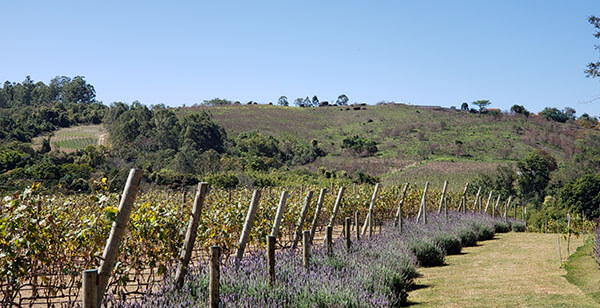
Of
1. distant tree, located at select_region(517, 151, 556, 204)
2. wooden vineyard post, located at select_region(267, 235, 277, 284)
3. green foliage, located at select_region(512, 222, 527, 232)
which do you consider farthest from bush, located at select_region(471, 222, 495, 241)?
Result: distant tree, located at select_region(517, 151, 556, 204)

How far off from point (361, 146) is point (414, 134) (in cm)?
1228

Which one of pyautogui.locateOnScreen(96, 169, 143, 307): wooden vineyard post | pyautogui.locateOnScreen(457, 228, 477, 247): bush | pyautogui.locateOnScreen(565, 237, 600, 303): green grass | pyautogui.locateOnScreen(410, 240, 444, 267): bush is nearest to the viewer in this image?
pyautogui.locateOnScreen(96, 169, 143, 307): wooden vineyard post

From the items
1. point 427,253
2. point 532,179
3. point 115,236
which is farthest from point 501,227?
point 532,179

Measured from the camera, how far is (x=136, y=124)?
186 feet

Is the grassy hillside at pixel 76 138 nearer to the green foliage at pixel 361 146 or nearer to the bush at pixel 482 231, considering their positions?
the green foliage at pixel 361 146

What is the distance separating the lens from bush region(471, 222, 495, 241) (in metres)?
14.9

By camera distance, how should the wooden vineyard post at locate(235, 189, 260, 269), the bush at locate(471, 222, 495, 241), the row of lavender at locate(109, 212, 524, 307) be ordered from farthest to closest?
the bush at locate(471, 222, 495, 241)
the wooden vineyard post at locate(235, 189, 260, 269)
the row of lavender at locate(109, 212, 524, 307)

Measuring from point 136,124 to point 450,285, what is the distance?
5278 centimetres

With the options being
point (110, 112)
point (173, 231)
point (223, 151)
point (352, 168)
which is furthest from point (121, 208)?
point (110, 112)

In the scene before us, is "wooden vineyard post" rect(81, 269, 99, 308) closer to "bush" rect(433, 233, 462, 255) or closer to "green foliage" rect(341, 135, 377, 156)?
"bush" rect(433, 233, 462, 255)

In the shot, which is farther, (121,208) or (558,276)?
(558,276)

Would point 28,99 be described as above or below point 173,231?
above

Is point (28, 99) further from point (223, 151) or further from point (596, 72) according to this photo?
point (596, 72)

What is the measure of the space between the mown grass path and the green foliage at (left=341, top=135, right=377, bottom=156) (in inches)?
2019
